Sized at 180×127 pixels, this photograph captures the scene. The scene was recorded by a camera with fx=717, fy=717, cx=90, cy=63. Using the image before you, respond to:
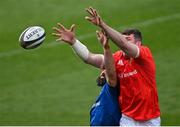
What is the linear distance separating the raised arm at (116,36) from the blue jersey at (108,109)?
2.11 feet

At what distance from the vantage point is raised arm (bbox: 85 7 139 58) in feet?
29.8

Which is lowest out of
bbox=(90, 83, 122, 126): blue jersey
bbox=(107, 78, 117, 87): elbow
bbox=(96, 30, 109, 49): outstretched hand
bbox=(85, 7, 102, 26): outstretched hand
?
bbox=(90, 83, 122, 126): blue jersey

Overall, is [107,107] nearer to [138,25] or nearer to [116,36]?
[116,36]

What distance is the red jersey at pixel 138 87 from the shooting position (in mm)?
9406

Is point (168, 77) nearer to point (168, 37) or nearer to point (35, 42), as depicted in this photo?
point (168, 37)

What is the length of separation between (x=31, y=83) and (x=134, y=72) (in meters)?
5.38

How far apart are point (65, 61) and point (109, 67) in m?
6.02

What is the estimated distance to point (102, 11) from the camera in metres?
17.3

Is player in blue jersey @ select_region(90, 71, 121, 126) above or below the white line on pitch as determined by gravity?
below

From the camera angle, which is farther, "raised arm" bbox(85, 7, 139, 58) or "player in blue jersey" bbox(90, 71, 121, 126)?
"player in blue jersey" bbox(90, 71, 121, 126)

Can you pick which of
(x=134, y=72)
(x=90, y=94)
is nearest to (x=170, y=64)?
(x=90, y=94)

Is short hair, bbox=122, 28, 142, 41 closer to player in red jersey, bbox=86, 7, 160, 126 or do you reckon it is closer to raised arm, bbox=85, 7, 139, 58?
player in red jersey, bbox=86, 7, 160, 126

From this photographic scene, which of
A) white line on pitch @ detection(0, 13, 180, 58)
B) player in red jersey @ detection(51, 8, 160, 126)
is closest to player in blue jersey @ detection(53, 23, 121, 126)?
player in red jersey @ detection(51, 8, 160, 126)

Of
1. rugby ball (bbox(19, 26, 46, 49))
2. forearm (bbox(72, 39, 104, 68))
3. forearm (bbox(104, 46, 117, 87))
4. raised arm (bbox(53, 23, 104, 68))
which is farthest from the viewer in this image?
rugby ball (bbox(19, 26, 46, 49))
